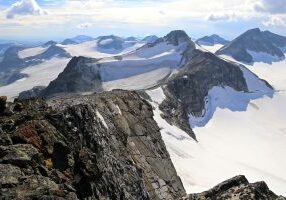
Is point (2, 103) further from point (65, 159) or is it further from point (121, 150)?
point (121, 150)

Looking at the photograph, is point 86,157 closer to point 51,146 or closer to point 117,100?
point 51,146

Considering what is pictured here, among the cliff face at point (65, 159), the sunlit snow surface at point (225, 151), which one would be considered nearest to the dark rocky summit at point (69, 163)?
the cliff face at point (65, 159)

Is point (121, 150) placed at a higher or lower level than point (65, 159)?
lower

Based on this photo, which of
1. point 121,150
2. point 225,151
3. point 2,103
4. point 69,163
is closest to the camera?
point 69,163

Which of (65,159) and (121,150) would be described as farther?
(121,150)

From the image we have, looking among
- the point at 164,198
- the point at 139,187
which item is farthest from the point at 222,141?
the point at 139,187

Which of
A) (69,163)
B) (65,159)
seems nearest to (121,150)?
(65,159)

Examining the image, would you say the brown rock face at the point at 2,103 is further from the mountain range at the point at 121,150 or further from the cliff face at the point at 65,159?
the cliff face at the point at 65,159
